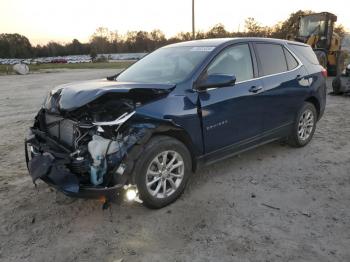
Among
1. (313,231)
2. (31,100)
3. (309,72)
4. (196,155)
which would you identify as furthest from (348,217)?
(31,100)

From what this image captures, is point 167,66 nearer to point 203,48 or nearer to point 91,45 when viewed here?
point 203,48

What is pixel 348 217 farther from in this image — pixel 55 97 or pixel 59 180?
pixel 55 97

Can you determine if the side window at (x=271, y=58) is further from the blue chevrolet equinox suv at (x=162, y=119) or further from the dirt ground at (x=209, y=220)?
the dirt ground at (x=209, y=220)

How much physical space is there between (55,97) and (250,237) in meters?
2.51

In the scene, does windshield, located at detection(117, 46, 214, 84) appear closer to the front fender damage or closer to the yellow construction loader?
the front fender damage

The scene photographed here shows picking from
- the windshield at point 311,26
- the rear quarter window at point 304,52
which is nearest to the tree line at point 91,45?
the windshield at point 311,26

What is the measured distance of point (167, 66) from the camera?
446 centimetres

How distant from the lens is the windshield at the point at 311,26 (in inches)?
635

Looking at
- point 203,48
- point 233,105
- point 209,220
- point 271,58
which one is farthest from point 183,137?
point 271,58

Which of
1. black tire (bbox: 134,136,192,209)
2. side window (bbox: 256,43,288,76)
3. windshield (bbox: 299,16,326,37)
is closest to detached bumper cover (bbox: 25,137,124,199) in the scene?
black tire (bbox: 134,136,192,209)

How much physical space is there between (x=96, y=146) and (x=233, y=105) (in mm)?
1821

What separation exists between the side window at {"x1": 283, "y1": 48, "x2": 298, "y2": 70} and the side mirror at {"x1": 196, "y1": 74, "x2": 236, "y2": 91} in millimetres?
1823

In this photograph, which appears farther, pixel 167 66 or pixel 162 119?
pixel 167 66

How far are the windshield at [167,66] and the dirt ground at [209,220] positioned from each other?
4.63 ft
